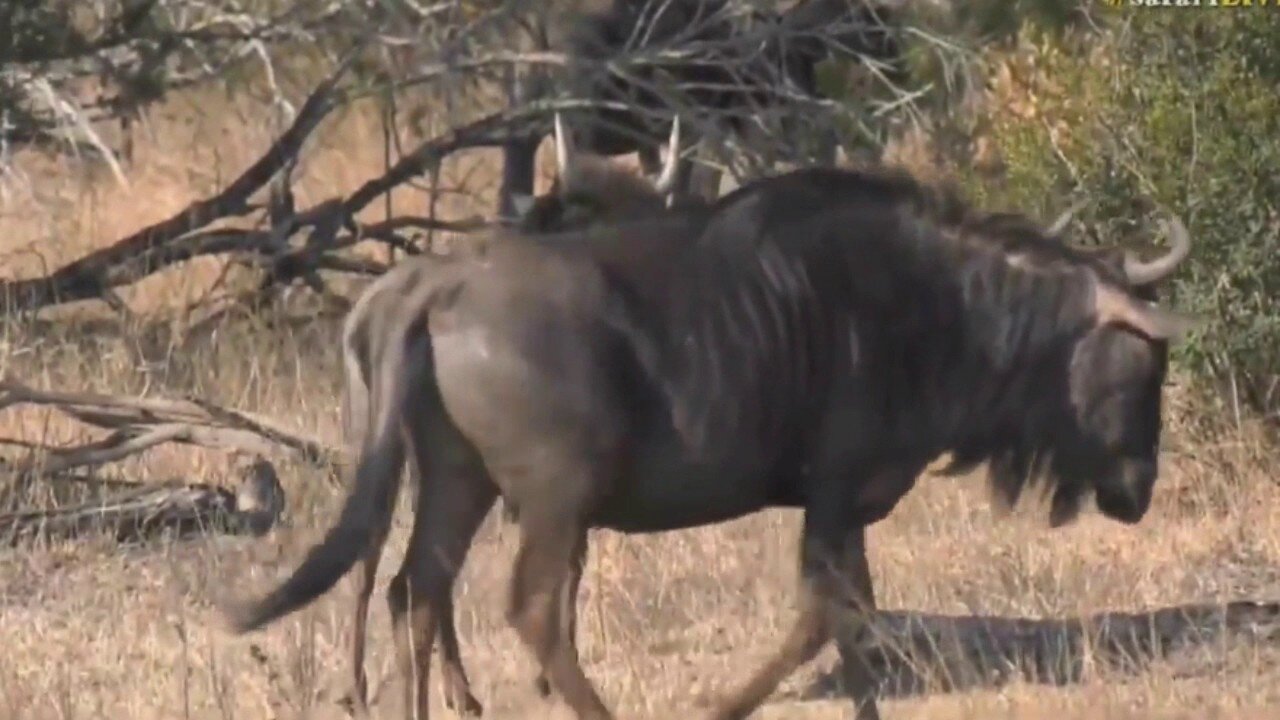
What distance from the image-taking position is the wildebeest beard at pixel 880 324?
6.27 meters

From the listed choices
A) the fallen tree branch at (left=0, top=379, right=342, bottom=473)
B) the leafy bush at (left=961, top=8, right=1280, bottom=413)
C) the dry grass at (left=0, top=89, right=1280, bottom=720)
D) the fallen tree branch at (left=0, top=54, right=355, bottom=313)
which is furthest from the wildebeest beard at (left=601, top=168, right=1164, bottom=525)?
the fallen tree branch at (left=0, top=54, right=355, bottom=313)

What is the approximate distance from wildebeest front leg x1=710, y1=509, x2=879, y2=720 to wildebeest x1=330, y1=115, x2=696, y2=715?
1.96ft

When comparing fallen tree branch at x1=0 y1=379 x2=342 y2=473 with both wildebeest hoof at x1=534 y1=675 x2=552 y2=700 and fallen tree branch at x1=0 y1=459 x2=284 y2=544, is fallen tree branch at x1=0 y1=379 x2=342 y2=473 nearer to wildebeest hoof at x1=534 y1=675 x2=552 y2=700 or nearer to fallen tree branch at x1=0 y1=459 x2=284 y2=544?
fallen tree branch at x1=0 y1=459 x2=284 y2=544

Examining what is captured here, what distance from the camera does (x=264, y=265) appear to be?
39.6 ft

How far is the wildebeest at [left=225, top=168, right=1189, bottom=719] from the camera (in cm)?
604

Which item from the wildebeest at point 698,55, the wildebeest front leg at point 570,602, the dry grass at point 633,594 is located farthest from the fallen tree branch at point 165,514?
the wildebeest front leg at point 570,602

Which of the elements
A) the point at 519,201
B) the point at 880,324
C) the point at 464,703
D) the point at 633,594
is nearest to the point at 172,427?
the point at 633,594

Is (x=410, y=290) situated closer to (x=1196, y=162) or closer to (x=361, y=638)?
(x=361, y=638)

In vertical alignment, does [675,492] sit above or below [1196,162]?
below

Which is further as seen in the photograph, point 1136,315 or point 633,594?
point 633,594

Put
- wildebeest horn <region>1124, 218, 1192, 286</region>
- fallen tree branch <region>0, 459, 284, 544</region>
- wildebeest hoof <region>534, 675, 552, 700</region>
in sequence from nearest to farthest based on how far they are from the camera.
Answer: wildebeest hoof <region>534, 675, 552, 700</region>, wildebeest horn <region>1124, 218, 1192, 286</region>, fallen tree branch <region>0, 459, 284, 544</region>

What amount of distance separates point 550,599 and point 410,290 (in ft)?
2.79

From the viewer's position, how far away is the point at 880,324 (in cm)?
645

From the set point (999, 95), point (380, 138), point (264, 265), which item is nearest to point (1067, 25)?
point (999, 95)
